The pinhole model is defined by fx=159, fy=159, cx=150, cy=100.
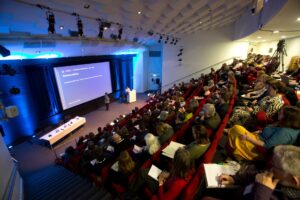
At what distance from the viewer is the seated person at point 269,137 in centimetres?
173

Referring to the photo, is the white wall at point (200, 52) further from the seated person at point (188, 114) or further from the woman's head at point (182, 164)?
the woman's head at point (182, 164)

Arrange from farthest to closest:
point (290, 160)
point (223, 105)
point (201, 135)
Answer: point (223, 105) < point (201, 135) < point (290, 160)

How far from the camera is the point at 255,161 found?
1.94m

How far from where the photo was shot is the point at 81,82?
843 cm

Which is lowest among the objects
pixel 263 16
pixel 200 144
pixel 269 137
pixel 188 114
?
pixel 188 114

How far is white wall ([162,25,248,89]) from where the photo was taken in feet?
33.5

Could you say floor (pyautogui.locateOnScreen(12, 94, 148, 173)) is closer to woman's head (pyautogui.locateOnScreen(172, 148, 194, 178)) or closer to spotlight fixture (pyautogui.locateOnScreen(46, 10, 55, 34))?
spotlight fixture (pyautogui.locateOnScreen(46, 10, 55, 34))

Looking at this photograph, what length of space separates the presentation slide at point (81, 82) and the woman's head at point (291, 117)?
7.77 metres

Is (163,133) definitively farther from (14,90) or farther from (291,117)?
(14,90)

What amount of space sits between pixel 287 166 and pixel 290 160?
0.05 meters

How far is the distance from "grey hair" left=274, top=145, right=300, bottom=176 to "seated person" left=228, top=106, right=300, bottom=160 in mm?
695

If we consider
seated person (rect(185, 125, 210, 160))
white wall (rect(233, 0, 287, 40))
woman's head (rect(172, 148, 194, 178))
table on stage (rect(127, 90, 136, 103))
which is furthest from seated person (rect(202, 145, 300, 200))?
table on stage (rect(127, 90, 136, 103))

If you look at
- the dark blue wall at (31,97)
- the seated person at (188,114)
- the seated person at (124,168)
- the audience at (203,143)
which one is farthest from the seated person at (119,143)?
the dark blue wall at (31,97)

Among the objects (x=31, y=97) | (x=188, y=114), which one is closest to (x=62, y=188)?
(x=188, y=114)
